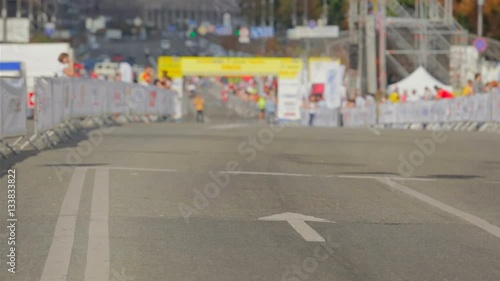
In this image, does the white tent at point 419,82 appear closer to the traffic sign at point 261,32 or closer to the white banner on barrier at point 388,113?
the white banner on barrier at point 388,113

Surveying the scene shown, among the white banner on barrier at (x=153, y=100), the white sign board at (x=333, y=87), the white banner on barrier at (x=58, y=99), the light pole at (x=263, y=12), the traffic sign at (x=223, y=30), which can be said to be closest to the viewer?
the white banner on barrier at (x=58, y=99)

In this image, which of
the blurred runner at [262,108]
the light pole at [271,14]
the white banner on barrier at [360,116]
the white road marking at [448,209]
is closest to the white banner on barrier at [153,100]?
the white banner on barrier at [360,116]

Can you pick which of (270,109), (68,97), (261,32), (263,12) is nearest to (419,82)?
(270,109)

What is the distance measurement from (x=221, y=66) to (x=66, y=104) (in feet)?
152

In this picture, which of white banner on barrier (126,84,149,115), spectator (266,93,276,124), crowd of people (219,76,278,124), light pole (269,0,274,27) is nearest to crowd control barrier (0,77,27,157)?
white banner on barrier (126,84,149,115)

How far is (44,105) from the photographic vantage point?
23391mm

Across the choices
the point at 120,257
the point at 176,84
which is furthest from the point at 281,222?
A: the point at 176,84

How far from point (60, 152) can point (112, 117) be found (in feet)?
55.7

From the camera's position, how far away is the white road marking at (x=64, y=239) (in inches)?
340

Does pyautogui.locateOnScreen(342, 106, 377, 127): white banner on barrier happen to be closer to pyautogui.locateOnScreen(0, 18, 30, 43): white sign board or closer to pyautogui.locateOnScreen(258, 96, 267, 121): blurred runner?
pyautogui.locateOnScreen(0, 18, 30, 43): white sign board

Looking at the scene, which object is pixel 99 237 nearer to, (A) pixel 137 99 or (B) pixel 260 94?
(A) pixel 137 99

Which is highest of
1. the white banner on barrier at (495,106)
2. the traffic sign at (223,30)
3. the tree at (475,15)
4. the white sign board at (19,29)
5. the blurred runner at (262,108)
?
the traffic sign at (223,30)

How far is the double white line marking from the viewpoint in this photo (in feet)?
28.4

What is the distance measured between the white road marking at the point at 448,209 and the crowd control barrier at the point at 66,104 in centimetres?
651
